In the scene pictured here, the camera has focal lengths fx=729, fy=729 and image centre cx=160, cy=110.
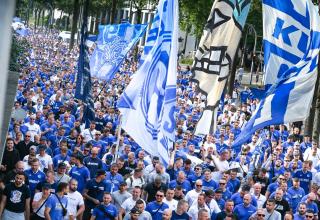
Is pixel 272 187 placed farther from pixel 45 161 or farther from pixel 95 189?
pixel 45 161

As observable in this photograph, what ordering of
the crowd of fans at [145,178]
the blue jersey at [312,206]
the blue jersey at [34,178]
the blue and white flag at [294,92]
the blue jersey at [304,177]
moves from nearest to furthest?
the blue and white flag at [294,92] < the crowd of fans at [145,178] < the blue jersey at [34,178] < the blue jersey at [312,206] < the blue jersey at [304,177]

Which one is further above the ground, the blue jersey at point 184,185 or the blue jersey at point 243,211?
the blue jersey at point 184,185

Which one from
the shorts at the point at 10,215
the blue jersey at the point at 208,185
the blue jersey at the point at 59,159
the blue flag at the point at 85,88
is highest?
the blue flag at the point at 85,88

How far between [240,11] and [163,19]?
146cm

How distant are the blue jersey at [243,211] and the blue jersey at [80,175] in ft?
8.32

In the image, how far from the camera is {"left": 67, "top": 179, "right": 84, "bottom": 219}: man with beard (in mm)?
10594

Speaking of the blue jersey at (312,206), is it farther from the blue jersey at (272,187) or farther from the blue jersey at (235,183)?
the blue jersey at (235,183)

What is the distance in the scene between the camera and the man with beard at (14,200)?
10.2 m

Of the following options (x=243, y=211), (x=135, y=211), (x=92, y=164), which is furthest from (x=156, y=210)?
(x=92, y=164)

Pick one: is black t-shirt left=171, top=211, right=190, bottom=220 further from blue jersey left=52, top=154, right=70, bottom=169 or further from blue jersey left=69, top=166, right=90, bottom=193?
blue jersey left=52, top=154, right=70, bottom=169

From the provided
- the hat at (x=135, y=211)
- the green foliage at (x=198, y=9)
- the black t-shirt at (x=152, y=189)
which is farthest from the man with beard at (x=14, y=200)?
the green foliage at (x=198, y=9)

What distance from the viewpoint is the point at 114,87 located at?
3006cm

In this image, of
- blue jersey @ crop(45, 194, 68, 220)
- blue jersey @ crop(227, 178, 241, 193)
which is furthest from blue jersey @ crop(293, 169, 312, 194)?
blue jersey @ crop(45, 194, 68, 220)

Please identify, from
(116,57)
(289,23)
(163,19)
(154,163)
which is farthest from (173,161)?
(116,57)
